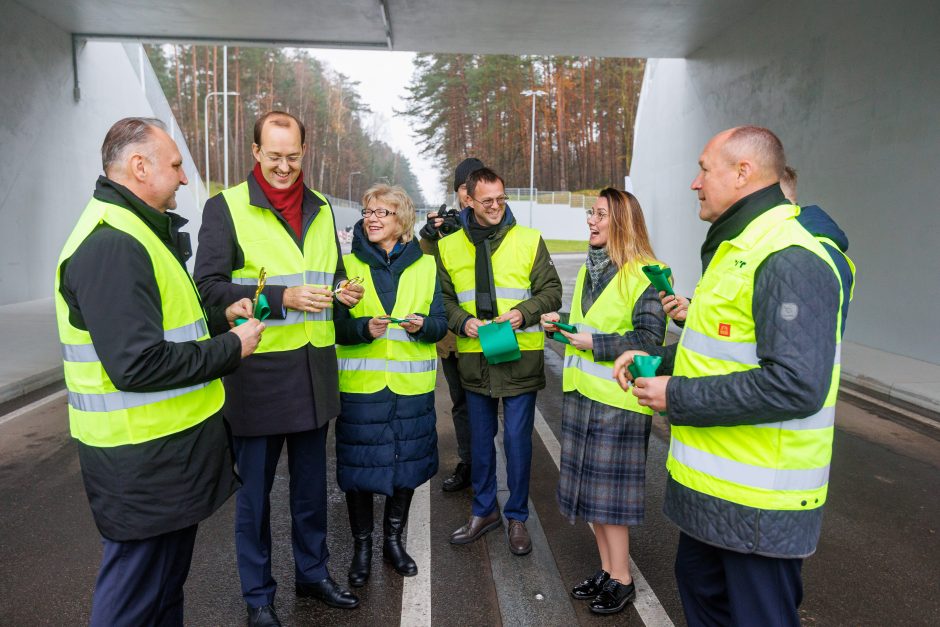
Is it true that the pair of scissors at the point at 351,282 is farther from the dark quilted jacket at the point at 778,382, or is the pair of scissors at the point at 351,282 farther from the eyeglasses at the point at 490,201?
the dark quilted jacket at the point at 778,382

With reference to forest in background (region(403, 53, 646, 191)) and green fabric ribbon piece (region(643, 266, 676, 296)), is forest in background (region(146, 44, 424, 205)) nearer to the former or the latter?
forest in background (region(403, 53, 646, 191))

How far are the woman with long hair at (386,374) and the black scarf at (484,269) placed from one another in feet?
1.21

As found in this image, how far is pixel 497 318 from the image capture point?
12.7ft

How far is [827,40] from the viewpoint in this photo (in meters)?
11.4

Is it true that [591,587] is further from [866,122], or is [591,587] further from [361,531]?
[866,122]

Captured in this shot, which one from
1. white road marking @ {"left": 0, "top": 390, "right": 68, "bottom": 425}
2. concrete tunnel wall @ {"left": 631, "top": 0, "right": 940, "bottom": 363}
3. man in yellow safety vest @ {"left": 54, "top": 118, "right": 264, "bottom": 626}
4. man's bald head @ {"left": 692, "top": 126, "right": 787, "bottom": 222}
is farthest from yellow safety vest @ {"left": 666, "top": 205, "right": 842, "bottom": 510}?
concrete tunnel wall @ {"left": 631, "top": 0, "right": 940, "bottom": 363}

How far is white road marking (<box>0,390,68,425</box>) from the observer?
6667 millimetres

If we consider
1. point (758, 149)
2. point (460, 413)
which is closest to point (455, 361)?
point (460, 413)

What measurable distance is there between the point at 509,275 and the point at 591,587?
173cm

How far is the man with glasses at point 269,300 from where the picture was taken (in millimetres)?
3016

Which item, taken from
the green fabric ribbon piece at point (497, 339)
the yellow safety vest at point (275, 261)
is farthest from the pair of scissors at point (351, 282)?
the green fabric ribbon piece at point (497, 339)

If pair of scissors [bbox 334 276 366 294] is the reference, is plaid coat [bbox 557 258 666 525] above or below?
below

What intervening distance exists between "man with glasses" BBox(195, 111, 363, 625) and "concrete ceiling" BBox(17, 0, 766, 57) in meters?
10.7

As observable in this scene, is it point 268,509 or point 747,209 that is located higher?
point 747,209
